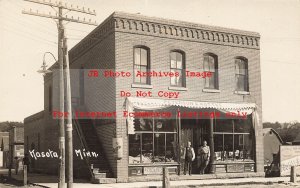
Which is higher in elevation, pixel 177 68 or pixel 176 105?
pixel 177 68

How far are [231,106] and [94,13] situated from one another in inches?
337

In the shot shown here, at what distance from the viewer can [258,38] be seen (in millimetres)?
24500

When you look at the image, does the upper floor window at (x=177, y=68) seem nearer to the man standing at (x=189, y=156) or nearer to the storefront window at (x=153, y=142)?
the storefront window at (x=153, y=142)

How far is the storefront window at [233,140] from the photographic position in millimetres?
22844

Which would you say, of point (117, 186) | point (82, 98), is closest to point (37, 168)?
point (82, 98)

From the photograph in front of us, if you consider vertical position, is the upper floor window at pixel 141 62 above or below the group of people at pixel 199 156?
above

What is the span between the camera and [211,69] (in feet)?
75.6

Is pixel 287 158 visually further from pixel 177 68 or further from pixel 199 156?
pixel 177 68

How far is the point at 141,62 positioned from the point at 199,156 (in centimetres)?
568

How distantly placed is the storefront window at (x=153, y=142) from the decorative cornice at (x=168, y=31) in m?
4.29

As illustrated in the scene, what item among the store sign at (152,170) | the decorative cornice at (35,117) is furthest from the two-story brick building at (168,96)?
the decorative cornice at (35,117)

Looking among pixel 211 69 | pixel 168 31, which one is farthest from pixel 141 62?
pixel 211 69

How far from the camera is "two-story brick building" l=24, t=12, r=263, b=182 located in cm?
2014

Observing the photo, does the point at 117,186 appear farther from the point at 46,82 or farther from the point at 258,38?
the point at 46,82
